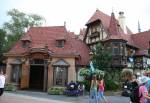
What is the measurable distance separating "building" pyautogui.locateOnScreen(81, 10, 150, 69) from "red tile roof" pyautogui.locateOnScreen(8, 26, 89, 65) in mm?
2436

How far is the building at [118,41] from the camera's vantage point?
101 ft

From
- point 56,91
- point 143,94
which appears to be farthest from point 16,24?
point 143,94

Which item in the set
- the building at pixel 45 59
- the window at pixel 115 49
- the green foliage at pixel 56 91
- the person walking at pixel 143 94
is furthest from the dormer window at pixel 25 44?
the person walking at pixel 143 94

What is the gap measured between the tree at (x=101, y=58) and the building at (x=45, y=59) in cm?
186

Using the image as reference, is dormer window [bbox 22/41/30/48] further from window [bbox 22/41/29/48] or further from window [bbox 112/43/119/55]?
window [bbox 112/43/119/55]

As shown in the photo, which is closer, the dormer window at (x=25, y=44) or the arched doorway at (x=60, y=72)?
the arched doorway at (x=60, y=72)

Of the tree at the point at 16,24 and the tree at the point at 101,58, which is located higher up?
the tree at the point at 16,24

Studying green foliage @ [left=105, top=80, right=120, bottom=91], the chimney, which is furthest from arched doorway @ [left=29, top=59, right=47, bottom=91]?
the chimney

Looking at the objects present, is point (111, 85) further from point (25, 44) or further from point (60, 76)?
point (25, 44)

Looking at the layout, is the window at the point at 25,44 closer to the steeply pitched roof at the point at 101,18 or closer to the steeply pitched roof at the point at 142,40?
the steeply pitched roof at the point at 101,18

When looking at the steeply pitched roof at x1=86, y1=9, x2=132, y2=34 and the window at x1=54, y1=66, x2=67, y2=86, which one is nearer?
the window at x1=54, y1=66, x2=67, y2=86

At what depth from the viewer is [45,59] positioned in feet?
95.1

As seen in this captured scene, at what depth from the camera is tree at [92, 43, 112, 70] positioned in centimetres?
2862

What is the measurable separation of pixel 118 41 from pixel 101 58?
3.75 m
